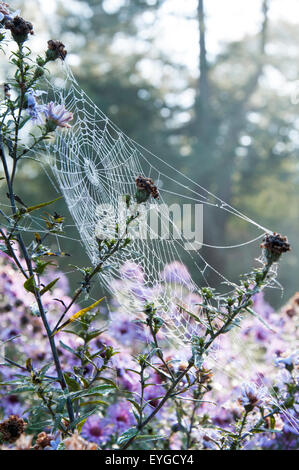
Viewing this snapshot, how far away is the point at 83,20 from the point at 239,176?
5.12 meters

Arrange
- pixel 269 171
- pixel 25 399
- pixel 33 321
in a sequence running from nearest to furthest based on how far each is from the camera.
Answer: pixel 25 399
pixel 33 321
pixel 269 171

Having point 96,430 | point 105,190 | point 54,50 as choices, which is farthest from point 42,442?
point 105,190

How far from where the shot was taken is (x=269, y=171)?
1155 cm

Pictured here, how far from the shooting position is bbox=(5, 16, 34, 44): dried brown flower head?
3.73 ft

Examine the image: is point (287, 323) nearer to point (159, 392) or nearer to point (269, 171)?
point (159, 392)

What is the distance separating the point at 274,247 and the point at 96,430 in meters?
1.03

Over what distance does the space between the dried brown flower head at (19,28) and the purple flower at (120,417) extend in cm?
127

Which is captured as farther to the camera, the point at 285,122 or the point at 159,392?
the point at 285,122

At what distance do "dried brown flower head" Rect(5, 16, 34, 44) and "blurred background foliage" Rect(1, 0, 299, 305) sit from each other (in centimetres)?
832

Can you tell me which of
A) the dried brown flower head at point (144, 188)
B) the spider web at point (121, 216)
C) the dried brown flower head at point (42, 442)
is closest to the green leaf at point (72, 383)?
the dried brown flower head at point (42, 442)

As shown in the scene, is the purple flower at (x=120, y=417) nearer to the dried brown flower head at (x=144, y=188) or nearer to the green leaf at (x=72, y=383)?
the green leaf at (x=72, y=383)

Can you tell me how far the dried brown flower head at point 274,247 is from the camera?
971 mm

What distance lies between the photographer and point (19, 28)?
1.14 m

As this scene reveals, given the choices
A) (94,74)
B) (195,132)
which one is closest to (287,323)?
(94,74)
